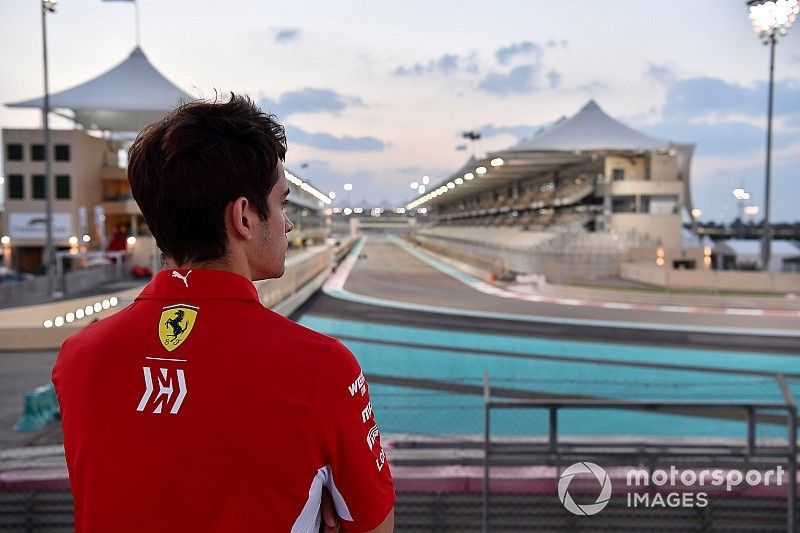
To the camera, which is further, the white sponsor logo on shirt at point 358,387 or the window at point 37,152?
the window at point 37,152

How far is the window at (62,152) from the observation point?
35919 mm

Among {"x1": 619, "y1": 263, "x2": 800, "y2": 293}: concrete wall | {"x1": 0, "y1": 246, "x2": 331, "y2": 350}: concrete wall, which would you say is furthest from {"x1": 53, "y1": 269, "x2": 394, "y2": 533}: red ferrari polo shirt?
{"x1": 619, "y1": 263, "x2": 800, "y2": 293}: concrete wall

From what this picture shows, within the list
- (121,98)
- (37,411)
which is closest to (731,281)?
(37,411)

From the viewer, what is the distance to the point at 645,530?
4656 millimetres

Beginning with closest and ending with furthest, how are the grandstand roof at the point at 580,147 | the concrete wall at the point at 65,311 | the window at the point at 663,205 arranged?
the concrete wall at the point at 65,311 → the window at the point at 663,205 → the grandstand roof at the point at 580,147

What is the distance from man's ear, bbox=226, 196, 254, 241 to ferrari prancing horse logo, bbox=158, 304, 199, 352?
0.16m

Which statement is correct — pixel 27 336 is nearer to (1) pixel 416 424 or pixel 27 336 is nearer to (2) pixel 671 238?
(1) pixel 416 424

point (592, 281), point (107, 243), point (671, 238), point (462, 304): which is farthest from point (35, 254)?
point (671, 238)

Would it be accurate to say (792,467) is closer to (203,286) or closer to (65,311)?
(203,286)

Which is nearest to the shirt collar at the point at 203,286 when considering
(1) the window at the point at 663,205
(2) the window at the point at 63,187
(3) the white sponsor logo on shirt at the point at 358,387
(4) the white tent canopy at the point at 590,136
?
A: (3) the white sponsor logo on shirt at the point at 358,387

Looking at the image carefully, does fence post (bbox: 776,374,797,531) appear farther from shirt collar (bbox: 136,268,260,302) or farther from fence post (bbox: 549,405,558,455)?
shirt collar (bbox: 136,268,260,302)

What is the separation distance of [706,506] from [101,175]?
129 ft

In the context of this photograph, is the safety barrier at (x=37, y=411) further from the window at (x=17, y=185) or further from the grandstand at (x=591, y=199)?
the window at (x=17, y=185)

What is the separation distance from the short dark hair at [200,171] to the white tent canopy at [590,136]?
44702mm
